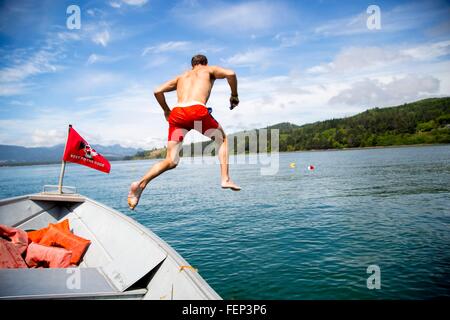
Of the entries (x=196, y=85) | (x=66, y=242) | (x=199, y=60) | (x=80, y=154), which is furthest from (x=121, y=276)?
(x=80, y=154)

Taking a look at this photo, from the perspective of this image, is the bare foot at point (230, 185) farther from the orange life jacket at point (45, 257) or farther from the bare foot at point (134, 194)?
the orange life jacket at point (45, 257)

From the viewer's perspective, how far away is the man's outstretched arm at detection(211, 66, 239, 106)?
13.6 feet

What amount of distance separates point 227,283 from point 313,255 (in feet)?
15.3

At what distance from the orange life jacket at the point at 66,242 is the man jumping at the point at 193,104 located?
4.96 m

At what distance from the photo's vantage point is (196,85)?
4.14 meters

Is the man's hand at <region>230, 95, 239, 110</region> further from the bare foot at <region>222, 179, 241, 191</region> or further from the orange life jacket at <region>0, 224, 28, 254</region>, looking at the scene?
the orange life jacket at <region>0, 224, 28, 254</region>

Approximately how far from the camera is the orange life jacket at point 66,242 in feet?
26.6

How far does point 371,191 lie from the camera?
31.1 meters

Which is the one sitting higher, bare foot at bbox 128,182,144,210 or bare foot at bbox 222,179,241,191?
bare foot at bbox 222,179,241,191

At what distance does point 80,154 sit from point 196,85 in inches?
361

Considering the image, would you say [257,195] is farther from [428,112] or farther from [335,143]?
[428,112]

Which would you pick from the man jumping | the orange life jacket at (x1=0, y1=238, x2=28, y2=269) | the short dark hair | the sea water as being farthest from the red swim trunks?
the orange life jacket at (x1=0, y1=238, x2=28, y2=269)

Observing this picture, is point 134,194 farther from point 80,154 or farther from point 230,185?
point 80,154

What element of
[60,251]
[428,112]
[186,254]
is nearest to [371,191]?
[186,254]
